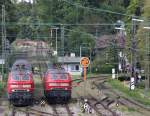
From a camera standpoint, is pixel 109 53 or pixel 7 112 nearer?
pixel 7 112

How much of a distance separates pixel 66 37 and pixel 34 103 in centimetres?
4631

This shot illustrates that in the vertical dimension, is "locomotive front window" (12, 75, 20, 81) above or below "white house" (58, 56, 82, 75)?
above

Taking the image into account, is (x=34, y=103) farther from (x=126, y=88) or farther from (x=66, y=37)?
(x=66, y=37)

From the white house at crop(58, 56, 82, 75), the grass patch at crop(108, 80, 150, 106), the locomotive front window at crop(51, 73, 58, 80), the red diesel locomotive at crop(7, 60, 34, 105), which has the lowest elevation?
the white house at crop(58, 56, 82, 75)

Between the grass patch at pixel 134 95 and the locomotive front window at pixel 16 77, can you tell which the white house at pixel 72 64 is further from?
the locomotive front window at pixel 16 77

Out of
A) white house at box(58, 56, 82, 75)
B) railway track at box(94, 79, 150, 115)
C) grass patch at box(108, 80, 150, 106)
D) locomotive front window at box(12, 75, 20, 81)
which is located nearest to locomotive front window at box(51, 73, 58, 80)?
locomotive front window at box(12, 75, 20, 81)

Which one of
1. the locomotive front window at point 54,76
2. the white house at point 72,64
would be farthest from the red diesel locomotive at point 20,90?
the white house at point 72,64

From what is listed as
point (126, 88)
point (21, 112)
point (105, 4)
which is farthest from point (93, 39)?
point (21, 112)

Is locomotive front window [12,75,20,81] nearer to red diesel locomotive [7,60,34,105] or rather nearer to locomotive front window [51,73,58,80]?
red diesel locomotive [7,60,34,105]

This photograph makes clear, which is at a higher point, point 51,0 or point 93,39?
point 51,0

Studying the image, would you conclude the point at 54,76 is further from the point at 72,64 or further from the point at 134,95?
the point at 72,64

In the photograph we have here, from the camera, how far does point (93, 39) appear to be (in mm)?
79750

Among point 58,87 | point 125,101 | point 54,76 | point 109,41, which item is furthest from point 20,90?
point 109,41

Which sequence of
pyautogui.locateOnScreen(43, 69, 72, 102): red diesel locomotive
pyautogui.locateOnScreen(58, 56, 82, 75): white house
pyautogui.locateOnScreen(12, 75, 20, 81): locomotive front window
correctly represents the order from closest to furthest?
pyautogui.locateOnScreen(12, 75, 20, 81): locomotive front window < pyautogui.locateOnScreen(43, 69, 72, 102): red diesel locomotive < pyautogui.locateOnScreen(58, 56, 82, 75): white house
